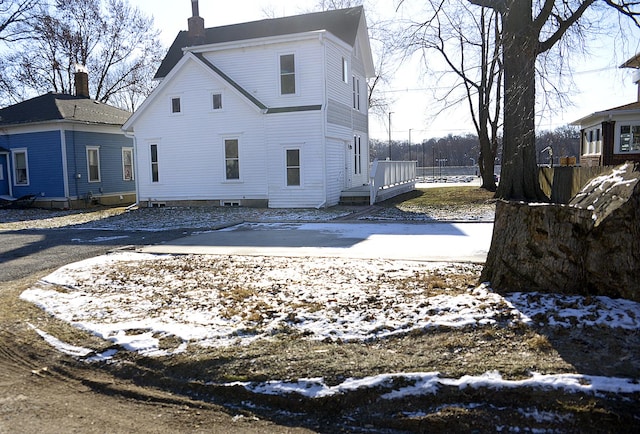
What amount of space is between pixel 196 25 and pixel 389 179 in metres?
11.7

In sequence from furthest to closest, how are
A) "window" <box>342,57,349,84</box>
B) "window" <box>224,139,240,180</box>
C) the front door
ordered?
the front door → "window" <box>342,57,349,84</box> → "window" <box>224,139,240,180</box>

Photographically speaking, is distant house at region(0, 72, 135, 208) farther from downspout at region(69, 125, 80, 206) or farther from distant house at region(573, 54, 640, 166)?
distant house at region(573, 54, 640, 166)

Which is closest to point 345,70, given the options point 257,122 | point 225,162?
point 257,122

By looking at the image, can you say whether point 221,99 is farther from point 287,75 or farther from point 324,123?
point 324,123

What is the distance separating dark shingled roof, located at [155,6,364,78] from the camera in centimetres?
2150

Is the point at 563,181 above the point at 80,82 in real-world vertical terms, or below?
below

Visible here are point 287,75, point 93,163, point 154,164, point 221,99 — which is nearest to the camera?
point 287,75

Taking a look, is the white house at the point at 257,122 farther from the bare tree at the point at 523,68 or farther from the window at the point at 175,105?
the bare tree at the point at 523,68

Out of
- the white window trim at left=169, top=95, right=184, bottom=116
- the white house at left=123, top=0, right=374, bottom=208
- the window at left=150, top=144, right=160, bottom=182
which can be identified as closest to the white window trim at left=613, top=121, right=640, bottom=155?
the white house at left=123, top=0, right=374, bottom=208

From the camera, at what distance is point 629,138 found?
85.8 ft

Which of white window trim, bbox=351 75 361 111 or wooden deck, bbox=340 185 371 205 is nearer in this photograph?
wooden deck, bbox=340 185 371 205

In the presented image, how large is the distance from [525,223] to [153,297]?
4470 millimetres

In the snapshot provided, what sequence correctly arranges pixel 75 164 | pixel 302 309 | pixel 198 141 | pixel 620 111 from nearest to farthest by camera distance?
pixel 302 309 → pixel 198 141 → pixel 75 164 → pixel 620 111

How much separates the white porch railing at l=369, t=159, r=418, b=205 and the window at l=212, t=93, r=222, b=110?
6572 millimetres
